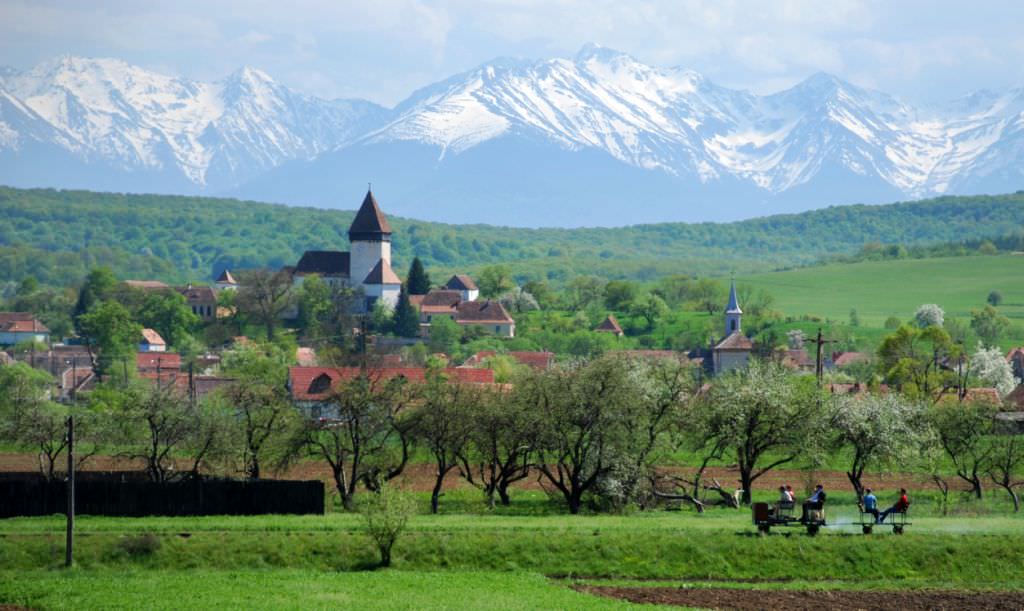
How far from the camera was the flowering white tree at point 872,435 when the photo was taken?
2437 inches

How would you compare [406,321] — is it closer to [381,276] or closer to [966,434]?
[381,276]

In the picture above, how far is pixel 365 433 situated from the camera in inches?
2399

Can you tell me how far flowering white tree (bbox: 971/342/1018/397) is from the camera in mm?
118812

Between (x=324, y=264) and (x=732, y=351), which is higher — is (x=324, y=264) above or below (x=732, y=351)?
above

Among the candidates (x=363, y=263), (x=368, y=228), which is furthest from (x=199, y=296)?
(x=368, y=228)

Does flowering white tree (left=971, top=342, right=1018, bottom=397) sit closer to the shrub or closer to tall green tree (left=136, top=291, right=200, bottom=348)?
tall green tree (left=136, top=291, right=200, bottom=348)

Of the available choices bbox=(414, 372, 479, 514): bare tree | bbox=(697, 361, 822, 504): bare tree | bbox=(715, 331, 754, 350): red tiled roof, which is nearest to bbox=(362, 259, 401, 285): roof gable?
bbox=(715, 331, 754, 350): red tiled roof

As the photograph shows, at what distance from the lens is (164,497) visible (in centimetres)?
5300

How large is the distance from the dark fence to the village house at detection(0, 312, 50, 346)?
11696 cm

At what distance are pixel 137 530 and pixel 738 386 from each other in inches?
1062

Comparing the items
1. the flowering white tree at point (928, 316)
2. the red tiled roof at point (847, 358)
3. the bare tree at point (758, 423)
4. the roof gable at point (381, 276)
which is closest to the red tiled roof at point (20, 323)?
the roof gable at point (381, 276)

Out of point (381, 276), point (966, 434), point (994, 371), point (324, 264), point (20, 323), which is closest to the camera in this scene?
point (966, 434)

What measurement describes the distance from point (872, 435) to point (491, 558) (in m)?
21.7

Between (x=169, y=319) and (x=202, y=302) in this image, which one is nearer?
(x=169, y=319)
